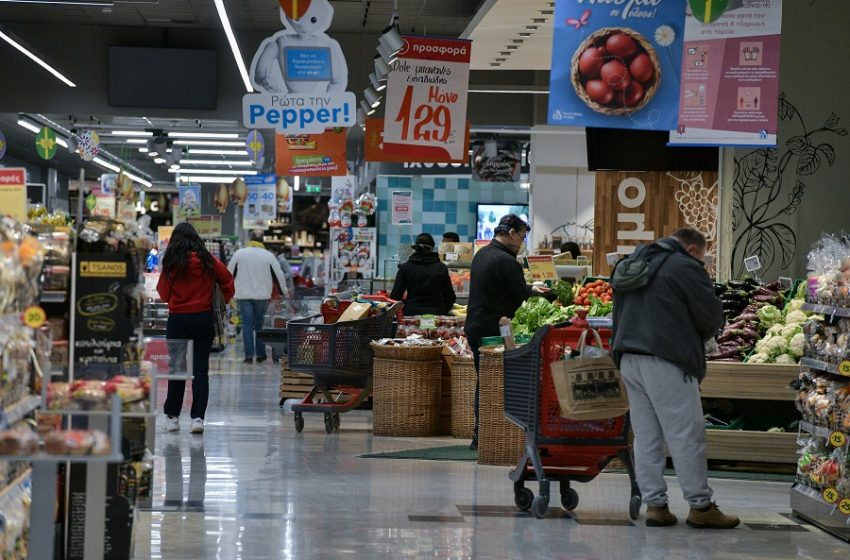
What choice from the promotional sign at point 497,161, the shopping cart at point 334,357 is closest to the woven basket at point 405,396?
the shopping cart at point 334,357

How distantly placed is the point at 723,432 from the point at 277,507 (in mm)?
3294

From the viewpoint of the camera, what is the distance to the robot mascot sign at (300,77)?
10.7 m

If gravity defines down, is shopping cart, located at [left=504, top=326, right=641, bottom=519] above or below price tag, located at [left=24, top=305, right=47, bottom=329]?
below

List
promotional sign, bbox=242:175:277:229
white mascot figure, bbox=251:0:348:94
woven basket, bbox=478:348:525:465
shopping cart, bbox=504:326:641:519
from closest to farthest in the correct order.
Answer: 1. shopping cart, bbox=504:326:641:519
2. woven basket, bbox=478:348:525:465
3. white mascot figure, bbox=251:0:348:94
4. promotional sign, bbox=242:175:277:229

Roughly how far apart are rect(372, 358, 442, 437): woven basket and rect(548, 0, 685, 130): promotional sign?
7.62ft

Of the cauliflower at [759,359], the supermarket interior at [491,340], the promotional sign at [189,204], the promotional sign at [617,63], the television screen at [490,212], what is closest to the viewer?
the supermarket interior at [491,340]

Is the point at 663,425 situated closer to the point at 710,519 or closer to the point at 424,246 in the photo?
the point at 710,519

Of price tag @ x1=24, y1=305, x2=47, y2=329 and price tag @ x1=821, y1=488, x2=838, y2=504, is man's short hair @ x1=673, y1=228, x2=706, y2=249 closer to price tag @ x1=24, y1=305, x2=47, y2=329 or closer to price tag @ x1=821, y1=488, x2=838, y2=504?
price tag @ x1=821, y1=488, x2=838, y2=504

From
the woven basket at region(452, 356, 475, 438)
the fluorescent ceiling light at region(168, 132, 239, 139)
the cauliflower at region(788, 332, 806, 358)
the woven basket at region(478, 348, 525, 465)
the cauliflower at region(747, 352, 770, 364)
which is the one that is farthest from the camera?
the fluorescent ceiling light at region(168, 132, 239, 139)

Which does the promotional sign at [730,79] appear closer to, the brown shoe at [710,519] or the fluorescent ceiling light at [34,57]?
the brown shoe at [710,519]

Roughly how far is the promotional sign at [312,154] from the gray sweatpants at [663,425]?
11.3 metres

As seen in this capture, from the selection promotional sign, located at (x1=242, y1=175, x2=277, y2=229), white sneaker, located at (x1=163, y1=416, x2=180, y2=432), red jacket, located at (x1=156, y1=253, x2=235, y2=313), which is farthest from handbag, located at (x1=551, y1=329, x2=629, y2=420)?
promotional sign, located at (x1=242, y1=175, x2=277, y2=229)

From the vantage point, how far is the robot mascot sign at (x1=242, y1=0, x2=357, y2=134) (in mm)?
10719

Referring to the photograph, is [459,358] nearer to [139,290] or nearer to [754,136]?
[754,136]
